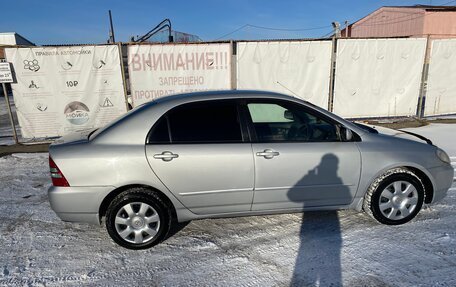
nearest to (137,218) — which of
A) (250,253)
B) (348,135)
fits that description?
(250,253)

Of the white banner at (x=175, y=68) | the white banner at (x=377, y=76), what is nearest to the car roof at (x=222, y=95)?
the white banner at (x=175, y=68)

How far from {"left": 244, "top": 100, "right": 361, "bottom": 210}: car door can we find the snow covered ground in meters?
0.38

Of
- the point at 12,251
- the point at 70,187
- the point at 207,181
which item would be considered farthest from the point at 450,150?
the point at 12,251

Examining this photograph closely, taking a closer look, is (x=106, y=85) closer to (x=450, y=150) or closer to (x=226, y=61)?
(x=226, y=61)

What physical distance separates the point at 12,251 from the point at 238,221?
2361 mm

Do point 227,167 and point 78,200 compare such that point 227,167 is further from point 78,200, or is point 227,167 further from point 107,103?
point 107,103

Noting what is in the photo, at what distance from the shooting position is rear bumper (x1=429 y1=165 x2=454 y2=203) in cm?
320

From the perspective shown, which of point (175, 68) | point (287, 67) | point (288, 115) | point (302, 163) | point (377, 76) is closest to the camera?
point (302, 163)

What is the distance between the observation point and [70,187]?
2.73 m

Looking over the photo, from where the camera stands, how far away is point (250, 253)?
2809 mm

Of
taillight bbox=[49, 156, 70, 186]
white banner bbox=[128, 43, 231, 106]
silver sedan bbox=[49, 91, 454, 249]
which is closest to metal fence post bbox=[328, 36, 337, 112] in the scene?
white banner bbox=[128, 43, 231, 106]

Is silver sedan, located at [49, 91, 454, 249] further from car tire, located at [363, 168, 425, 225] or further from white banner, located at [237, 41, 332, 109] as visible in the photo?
white banner, located at [237, 41, 332, 109]

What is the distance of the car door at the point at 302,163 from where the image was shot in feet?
9.62

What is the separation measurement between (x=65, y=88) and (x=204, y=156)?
19.1 ft
